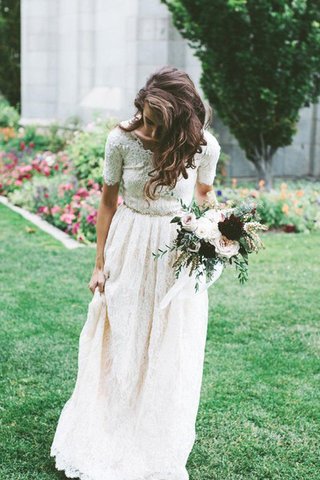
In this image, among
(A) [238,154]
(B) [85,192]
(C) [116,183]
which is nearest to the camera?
(C) [116,183]

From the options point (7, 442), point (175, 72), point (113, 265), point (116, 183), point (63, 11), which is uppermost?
point (63, 11)

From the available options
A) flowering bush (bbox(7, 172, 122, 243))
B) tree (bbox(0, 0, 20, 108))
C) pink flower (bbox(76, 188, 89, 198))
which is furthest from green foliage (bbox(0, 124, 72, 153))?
tree (bbox(0, 0, 20, 108))

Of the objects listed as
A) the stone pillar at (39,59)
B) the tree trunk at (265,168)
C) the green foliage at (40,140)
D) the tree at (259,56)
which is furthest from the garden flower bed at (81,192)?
the stone pillar at (39,59)

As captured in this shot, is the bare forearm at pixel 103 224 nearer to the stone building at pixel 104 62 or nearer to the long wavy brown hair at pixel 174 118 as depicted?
the long wavy brown hair at pixel 174 118

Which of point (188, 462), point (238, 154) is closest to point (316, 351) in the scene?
point (188, 462)

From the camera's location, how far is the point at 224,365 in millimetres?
5215

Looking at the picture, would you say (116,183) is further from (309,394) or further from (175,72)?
(309,394)

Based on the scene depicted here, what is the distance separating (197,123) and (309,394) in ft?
7.18

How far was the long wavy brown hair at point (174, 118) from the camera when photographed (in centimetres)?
324

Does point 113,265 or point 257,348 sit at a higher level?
point 113,265

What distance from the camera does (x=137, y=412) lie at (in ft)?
12.1

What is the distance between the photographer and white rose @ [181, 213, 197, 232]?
331 cm

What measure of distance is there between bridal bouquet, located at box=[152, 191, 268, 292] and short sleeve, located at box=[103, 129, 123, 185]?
0.36 meters

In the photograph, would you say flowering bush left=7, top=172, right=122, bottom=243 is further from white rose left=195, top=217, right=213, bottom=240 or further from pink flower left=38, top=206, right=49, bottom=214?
white rose left=195, top=217, right=213, bottom=240
